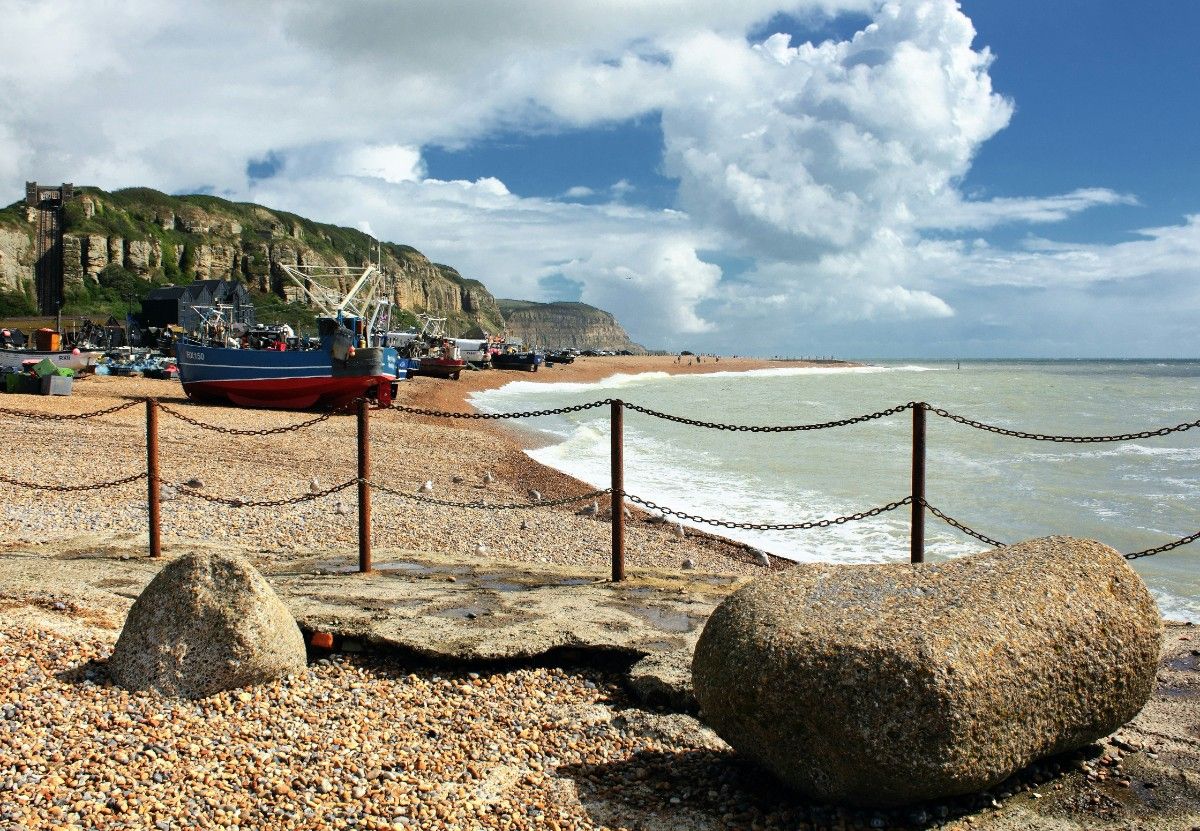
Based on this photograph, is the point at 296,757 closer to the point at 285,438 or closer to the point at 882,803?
the point at 882,803

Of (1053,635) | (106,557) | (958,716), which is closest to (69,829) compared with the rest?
(958,716)

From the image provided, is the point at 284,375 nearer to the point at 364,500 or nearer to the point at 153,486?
the point at 153,486

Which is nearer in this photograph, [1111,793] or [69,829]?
[69,829]

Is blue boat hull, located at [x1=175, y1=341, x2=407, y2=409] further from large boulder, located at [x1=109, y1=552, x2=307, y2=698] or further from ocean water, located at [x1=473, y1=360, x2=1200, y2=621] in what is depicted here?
large boulder, located at [x1=109, y1=552, x2=307, y2=698]

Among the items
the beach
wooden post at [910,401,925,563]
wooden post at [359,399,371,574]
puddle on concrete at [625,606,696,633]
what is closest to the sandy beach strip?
wooden post at [359,399,371,574]

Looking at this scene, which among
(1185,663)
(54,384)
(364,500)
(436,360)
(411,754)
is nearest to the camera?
(411,754)

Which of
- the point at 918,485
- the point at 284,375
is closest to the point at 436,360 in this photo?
the point at 284,375

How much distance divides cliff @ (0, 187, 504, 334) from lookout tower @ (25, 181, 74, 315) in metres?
0.80

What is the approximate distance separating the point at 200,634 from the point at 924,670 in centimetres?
337

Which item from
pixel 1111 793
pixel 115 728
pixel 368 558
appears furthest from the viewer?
pixel 368 558

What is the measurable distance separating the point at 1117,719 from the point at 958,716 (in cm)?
107

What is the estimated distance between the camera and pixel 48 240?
295ft

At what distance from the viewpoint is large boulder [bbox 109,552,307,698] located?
420cm

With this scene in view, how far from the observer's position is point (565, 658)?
4.99 meters
